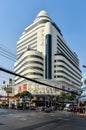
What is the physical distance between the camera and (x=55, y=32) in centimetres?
16038

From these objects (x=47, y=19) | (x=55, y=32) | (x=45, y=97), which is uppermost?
(x=47, y=19)

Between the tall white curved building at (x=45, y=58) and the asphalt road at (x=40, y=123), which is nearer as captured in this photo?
the asphalt road at (x=40, y=123)

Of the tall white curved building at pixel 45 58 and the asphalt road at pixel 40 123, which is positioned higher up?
the tall white curved building at pixel 45 58

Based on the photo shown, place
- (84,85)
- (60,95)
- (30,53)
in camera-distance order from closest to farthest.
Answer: (84,85) < (60,95) < (30,53)

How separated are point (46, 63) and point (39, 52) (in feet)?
22.9

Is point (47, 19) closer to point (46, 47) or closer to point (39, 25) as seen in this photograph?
point (39, 25)

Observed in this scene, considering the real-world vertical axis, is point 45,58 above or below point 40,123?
above

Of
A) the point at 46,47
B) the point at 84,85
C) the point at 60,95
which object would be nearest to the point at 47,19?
the point at 46,47

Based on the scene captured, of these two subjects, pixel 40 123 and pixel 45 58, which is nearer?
pixel 40 123

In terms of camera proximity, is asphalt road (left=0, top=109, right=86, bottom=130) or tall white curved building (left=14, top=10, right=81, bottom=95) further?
tall white curved building (left=14, top=10, right=81, bottom=95)

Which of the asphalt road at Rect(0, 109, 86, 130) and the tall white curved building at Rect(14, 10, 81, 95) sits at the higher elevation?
the tall white curved building at Rect(14, 10, 81, 95)

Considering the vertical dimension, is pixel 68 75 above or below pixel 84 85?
above

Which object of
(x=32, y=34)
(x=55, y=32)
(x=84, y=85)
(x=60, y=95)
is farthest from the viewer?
(x=32, y=34)

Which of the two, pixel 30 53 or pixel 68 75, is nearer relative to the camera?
pixel 30 53
